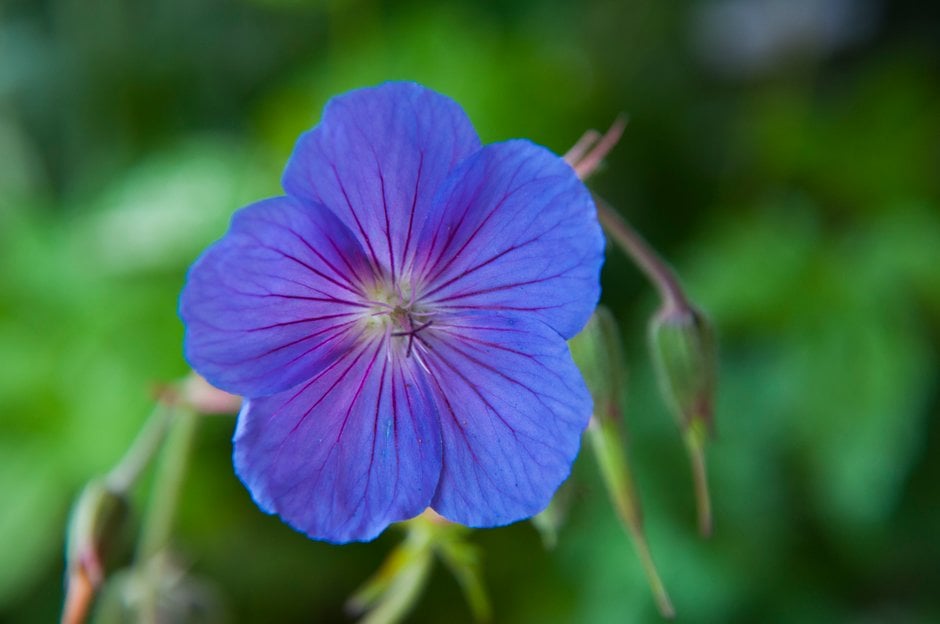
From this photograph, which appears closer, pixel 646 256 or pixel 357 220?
pixel 357 220

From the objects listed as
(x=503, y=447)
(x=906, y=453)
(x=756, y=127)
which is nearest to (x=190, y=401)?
(x=503, y=447)

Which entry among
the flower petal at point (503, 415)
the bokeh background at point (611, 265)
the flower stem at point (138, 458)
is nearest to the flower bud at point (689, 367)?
the flower petal at point (503, 415)

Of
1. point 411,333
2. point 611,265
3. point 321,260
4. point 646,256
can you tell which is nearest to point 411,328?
point 411,333

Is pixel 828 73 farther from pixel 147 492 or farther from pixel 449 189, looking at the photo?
pixel 449 189

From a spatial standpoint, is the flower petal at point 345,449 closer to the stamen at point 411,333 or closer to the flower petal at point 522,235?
the stamen at point 411,333

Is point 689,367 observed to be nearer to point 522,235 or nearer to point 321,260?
point 522,235

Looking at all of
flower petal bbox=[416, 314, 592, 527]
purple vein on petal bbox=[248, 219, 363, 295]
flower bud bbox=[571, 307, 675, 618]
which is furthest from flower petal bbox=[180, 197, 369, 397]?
flower bud bbox=[571, 307, 675, 618]
